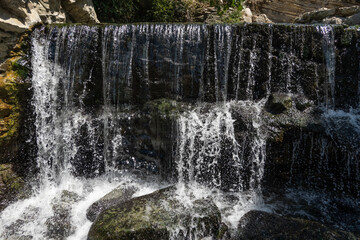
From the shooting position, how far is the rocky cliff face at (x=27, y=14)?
494cm

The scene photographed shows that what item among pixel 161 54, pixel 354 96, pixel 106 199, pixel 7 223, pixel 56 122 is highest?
pixel 161 54

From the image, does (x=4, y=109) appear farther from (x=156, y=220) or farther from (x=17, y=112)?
(x=156, y=220)

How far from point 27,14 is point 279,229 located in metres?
6.03

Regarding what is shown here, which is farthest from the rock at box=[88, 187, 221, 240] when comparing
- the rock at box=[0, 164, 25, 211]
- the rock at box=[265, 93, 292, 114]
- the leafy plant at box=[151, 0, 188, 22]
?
the leafy plant at box=[151, 0, 188, 22]

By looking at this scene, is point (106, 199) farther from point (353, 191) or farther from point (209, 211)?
point (353, 191)

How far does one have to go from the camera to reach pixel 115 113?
572cm

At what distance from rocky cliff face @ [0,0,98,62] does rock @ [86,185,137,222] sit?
10.9 feet

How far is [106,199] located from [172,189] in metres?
1.18

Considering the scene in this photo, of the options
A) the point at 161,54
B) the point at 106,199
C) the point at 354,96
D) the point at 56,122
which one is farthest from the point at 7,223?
the point at 354,96

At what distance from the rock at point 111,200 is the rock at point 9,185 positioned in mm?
1629

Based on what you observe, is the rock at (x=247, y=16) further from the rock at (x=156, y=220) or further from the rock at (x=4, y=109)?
the rock at (x=4, y=109)

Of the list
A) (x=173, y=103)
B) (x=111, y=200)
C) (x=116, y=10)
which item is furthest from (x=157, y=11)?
(x=111, y=200)

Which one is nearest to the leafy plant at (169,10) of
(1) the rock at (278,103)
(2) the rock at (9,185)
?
(1) the rock at (278,103)

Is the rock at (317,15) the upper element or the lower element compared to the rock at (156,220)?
upper
